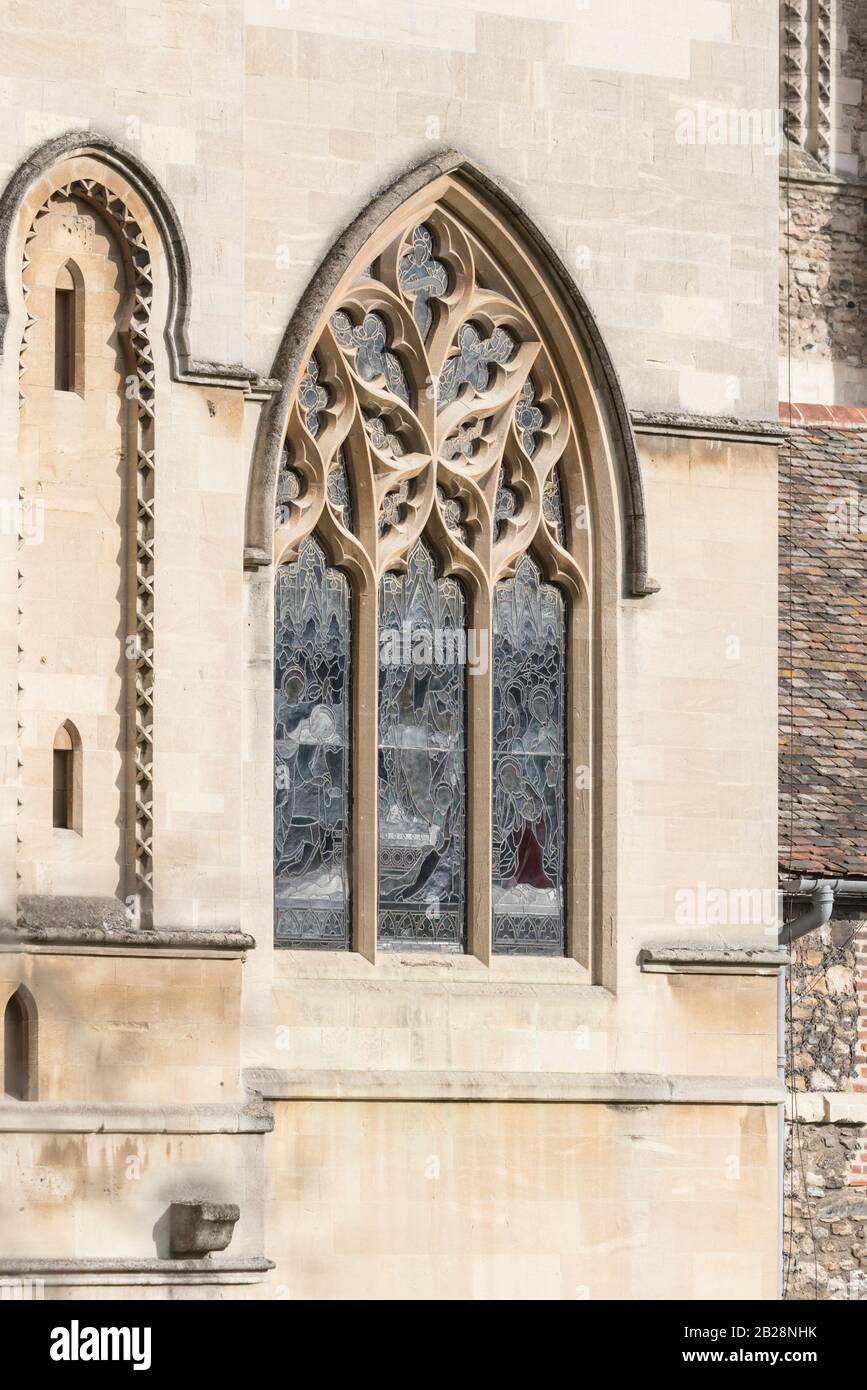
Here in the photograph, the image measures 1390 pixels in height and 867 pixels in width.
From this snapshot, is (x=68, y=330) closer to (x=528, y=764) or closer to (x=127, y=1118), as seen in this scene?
(x=528, y=764)

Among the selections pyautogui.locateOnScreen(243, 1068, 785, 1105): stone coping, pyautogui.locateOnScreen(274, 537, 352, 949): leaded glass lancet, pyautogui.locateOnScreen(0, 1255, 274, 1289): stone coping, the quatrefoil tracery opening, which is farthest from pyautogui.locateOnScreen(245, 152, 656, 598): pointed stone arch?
pyautogui.locateOnScreen(0, 1255, 274, 1289): stone coping

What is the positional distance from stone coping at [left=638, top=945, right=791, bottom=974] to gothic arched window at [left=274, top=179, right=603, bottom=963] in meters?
0.41

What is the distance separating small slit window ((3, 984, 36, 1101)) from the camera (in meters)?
14.4

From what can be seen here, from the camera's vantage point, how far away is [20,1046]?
47.6 feet

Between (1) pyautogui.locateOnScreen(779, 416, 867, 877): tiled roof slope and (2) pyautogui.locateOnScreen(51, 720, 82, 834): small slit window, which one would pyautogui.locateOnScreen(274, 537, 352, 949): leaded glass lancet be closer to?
(2) pyautogui.locateOnScreen(51, 720, 82, 834): small slit window

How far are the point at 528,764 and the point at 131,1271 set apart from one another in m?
3.68

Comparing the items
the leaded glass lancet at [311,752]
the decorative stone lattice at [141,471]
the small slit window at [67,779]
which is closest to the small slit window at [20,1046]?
the decorative stone lattice at [141,471]

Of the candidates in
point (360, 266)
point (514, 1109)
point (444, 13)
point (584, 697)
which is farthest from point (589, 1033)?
point (444, 13)

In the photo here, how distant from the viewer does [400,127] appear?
1617 cm

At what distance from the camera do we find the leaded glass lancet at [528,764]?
16.4 m

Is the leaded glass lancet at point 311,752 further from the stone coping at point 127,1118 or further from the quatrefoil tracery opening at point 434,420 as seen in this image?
the stone coping at point 127,1118

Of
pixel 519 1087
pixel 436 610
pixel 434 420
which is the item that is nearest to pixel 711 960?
pixel 519 1087

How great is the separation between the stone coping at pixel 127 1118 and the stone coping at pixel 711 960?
2.48 metres

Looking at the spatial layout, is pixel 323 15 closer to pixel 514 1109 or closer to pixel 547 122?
pixel 547 122
